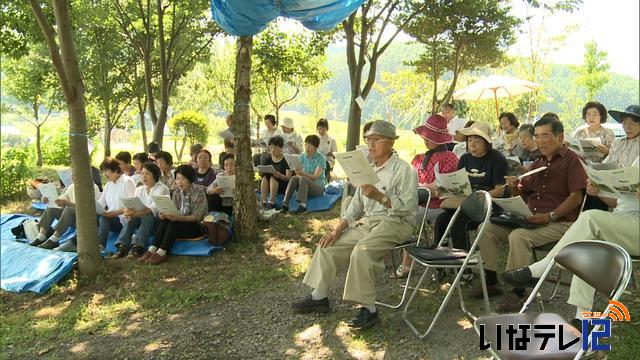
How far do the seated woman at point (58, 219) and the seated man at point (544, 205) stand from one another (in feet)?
15.6

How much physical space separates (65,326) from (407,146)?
65.4ft

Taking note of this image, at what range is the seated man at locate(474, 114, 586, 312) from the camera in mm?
3521

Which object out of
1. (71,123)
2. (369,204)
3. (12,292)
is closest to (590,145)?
(369,204)

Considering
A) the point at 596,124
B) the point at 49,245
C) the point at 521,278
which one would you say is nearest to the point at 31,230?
the point at 49,245

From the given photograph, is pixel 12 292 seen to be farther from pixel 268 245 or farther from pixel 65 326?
pixel 268 245

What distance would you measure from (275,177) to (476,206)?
4.63 m

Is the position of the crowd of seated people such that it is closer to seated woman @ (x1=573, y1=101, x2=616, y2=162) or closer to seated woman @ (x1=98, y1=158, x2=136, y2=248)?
seated woman @ (x1=98, y1=158, x2=136, y2=248)

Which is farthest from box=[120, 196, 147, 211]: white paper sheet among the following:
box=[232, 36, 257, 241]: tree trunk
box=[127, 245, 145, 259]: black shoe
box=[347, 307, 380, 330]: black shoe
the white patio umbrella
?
the white patio umbrella

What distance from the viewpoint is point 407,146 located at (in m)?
22.7

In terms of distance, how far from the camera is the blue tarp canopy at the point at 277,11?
12.4 ft

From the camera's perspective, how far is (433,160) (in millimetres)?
4578

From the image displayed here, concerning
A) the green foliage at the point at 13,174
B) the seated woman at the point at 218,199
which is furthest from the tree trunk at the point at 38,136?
the seated woman at the point at 218,199

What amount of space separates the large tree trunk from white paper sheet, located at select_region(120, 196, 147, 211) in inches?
24.0

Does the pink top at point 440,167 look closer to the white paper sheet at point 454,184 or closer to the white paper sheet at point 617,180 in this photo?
the white paper sheet at point 454,184
